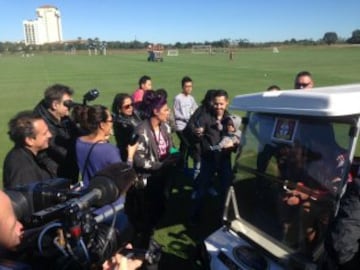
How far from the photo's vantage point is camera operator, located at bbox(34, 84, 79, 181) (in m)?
5.50

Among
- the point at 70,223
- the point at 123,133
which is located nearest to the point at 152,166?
the point at 123,133

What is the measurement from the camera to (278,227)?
355 centimetres

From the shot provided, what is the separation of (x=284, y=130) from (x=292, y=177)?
1.23ft

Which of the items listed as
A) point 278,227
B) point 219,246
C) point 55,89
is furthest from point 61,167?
point 278,227

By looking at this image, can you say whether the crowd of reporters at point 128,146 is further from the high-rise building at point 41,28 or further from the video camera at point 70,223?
the high-rise building at point 41,28

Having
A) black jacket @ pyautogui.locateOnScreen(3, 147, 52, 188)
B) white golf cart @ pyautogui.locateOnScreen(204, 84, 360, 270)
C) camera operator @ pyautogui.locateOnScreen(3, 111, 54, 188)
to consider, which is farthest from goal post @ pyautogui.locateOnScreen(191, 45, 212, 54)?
white golf cart @ pyautogui.locateOnScreen(204, 84, 360, 270)

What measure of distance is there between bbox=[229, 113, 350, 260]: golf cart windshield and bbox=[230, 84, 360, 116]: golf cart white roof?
0.12 metres

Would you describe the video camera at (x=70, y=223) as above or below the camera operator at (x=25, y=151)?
above

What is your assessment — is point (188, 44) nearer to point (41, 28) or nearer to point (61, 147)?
point (41, 28)

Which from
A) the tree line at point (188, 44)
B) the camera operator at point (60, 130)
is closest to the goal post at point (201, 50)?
the tree line at point (188, 44)

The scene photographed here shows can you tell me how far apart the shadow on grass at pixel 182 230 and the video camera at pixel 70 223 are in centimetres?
287

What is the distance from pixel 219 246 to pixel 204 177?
2.92 m

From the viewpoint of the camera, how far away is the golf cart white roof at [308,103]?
113 inches

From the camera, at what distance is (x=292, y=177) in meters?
3.43
